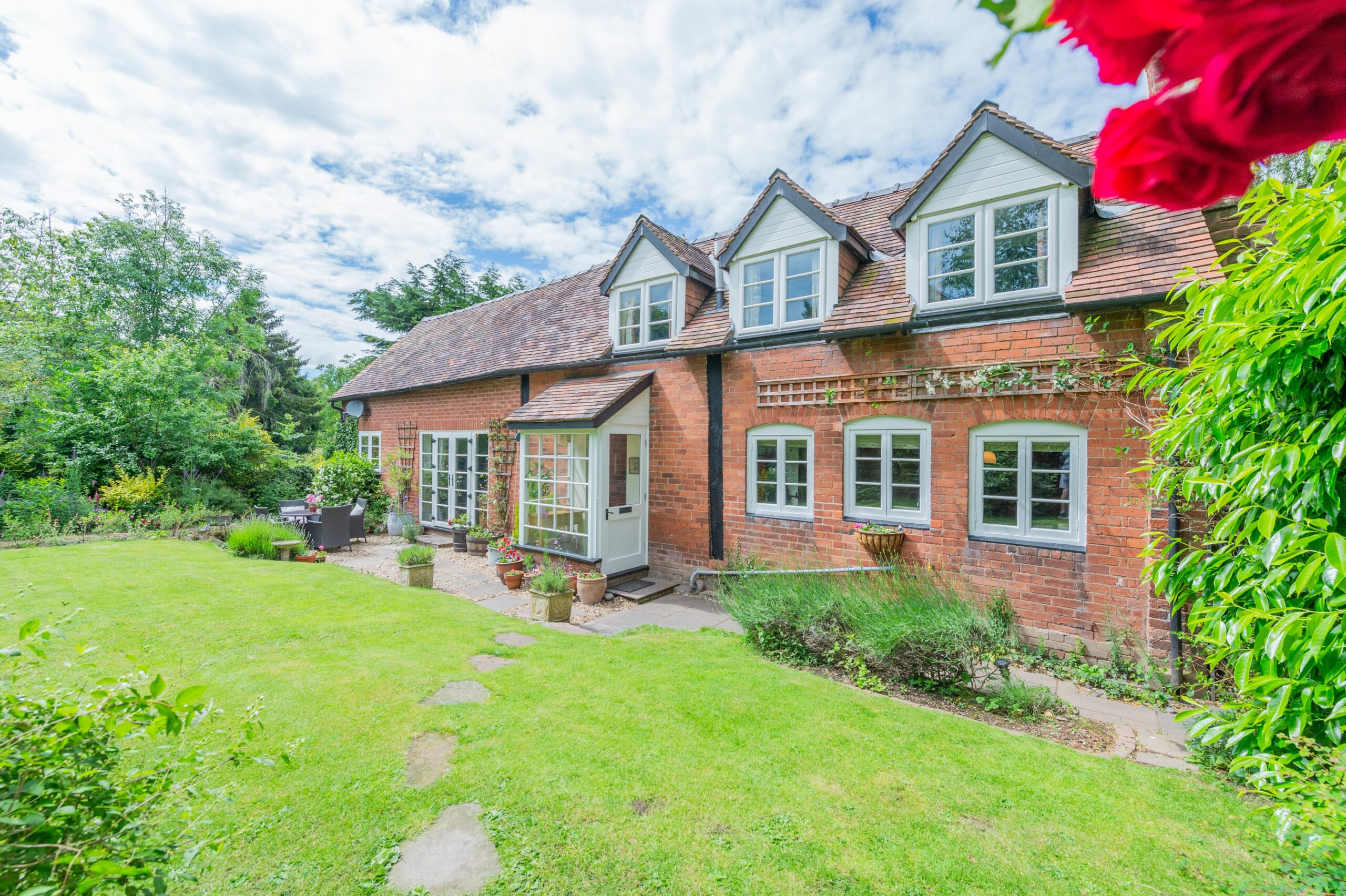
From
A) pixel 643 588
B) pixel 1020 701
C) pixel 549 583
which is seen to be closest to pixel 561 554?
pixel 643 588

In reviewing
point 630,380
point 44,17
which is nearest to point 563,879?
point 44,17

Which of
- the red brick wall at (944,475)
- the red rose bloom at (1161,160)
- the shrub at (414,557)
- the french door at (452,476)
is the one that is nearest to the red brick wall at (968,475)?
the red brick wall at (944,475)

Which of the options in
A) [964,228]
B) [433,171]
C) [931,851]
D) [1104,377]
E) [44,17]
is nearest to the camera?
[931,851]

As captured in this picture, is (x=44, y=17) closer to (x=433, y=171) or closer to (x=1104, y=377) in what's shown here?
(x=433, y=171)

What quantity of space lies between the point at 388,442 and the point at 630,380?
9159mm

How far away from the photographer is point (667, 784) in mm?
3682

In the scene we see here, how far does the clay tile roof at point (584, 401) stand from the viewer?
887 cm

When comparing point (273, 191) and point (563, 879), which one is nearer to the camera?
point (563, 879)

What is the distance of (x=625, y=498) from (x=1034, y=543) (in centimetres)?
609

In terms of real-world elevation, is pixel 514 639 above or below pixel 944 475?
below

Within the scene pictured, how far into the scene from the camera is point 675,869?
2.94 m

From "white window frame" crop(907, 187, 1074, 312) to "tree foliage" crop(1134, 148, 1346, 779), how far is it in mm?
2859

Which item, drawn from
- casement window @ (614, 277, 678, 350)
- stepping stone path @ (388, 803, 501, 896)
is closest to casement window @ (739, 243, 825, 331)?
casement window @ (614, 277, 678, 350)

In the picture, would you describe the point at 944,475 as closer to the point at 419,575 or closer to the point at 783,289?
the point at 783,289
